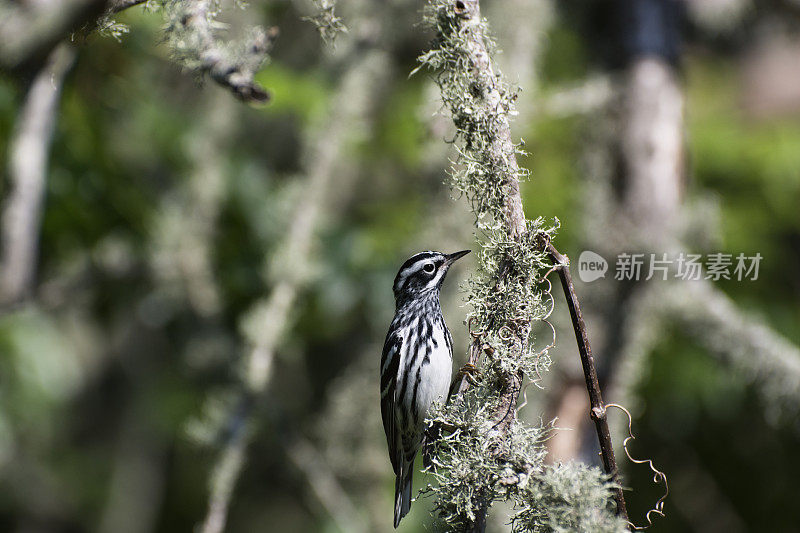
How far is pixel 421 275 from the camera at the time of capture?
313cm

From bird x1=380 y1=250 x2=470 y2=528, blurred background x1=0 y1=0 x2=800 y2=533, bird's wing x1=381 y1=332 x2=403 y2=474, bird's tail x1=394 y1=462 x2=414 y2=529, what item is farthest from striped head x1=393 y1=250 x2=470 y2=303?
bird's tail x1=394 y1=462 x2=414 y2=529

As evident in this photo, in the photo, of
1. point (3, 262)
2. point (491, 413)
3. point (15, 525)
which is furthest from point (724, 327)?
point (15, 525)

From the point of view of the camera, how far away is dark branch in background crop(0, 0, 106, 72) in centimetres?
157

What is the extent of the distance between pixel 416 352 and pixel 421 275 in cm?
33

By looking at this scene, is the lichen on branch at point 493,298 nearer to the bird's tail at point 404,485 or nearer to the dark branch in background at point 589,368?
the dark branch in background at point 589,368

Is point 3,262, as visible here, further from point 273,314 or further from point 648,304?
point 648,304

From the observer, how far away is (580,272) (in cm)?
473

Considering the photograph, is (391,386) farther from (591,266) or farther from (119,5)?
(119,5)

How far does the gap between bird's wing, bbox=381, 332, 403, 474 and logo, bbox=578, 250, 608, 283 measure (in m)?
1.80

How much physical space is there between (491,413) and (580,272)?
3.00 m

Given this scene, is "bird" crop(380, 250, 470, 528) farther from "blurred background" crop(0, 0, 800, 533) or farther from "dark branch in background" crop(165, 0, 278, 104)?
"dark branch in background" crop(165, 0, 278, 104)

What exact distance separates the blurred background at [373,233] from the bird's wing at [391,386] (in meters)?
0.65

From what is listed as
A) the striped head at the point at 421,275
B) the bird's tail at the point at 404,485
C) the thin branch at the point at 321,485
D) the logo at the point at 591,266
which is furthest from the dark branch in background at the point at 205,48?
the logo at the point at 591,266

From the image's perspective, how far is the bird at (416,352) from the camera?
3020 millimetres
